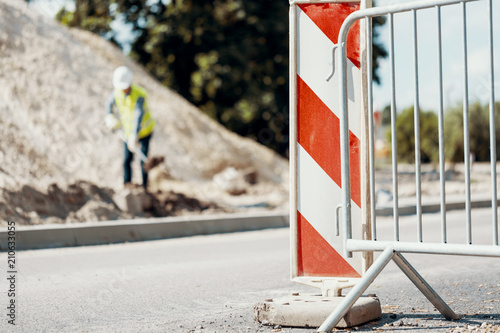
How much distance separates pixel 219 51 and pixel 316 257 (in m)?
24.0

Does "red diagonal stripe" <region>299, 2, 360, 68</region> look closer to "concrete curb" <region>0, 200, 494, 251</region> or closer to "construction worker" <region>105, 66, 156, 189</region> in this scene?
"concrete curb" <region>0, 200, 494, 251</region>

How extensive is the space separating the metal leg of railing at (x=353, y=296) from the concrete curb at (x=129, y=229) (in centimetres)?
506

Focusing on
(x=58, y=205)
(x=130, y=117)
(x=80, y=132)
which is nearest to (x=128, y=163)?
(x=130, y=117)

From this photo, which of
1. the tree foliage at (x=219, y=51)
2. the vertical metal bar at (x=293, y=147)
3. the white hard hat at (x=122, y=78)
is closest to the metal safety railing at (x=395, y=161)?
the vertical metal bar at (x=293, y=147)

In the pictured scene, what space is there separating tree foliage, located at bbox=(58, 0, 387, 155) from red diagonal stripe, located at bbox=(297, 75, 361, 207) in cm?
2329

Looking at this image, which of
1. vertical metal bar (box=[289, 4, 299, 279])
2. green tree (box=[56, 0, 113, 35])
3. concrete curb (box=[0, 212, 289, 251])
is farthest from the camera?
green tree (box=[56, 0, 113, 35])

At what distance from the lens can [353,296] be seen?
148 inches

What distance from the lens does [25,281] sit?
5.72 m

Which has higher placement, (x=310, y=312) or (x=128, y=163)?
(x=128, y=163)

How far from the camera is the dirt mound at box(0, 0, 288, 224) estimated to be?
43.2 ft

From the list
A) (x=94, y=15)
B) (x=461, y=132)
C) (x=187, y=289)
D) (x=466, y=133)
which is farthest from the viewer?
(x=461, y=132)

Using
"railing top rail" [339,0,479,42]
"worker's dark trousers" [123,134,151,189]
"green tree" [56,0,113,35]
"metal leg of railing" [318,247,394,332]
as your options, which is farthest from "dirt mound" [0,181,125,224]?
"green tree" [56,0,113,35]

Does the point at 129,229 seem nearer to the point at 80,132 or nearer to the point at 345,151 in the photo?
the point at 345,151

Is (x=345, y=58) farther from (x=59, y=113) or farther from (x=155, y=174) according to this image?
(x=59, y=113)
